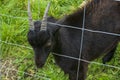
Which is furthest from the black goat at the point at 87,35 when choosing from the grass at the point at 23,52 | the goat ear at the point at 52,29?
the grass at the point at 23,52

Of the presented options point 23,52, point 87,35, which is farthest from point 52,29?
point 23,52

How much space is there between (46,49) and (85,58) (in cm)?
51

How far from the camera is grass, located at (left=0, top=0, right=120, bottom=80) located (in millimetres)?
3441

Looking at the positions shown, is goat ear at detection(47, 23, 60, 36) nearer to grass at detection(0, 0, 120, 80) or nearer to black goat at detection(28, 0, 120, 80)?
black goat at detection(28, 0, 120, 80)

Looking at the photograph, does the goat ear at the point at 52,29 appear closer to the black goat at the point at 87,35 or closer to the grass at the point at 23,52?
the black goat at the point at 87,35

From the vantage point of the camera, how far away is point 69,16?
312cm

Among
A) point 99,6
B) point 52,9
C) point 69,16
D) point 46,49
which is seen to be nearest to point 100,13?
point 99,6

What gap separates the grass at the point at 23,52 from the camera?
3.44m

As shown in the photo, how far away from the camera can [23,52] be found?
12.3 ft

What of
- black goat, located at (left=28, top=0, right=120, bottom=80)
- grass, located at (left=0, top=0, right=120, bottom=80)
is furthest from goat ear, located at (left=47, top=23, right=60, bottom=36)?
grass, located at (left=0, top=0, right=120, bottom=80)

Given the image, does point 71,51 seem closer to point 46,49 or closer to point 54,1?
point 46,49

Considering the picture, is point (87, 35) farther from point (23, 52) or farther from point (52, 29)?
point (23, 52)

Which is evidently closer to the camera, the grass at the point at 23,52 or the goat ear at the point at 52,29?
the goat ear at the point at 52,29

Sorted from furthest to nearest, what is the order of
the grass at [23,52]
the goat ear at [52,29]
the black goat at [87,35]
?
the grass at [23,52], the black goat at [87,35], the goat ear at [52,29]
